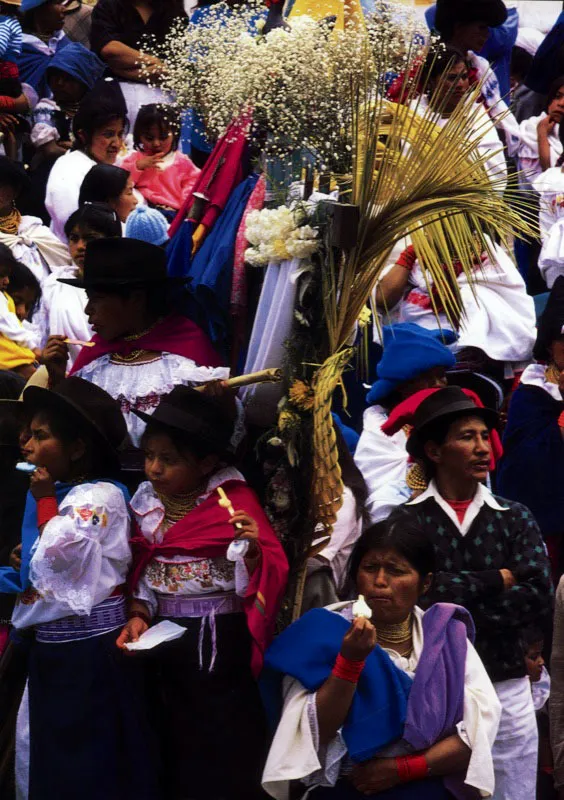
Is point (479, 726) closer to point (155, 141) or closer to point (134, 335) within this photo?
point (134, 335)

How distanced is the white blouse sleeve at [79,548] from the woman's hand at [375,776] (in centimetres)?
112

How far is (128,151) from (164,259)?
3.93 metres

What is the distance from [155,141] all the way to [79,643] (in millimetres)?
4770

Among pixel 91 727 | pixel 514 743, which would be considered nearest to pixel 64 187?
pixel 91 727

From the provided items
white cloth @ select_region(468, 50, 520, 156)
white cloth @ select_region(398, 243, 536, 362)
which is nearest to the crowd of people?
white cloth @ select_region(398, 243, 536, 362)

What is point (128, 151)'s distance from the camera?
937 cm

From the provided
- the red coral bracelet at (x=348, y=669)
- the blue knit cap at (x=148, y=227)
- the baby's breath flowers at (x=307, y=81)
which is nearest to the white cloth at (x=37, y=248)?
the blue knit cap at (x=148, y=227)

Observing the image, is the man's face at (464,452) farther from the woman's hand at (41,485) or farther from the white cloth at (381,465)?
the woman's hand at (41,485)

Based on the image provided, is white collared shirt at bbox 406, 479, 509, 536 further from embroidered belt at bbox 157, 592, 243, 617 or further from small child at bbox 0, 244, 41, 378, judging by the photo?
small child at bbox 0, 244, 41, 378

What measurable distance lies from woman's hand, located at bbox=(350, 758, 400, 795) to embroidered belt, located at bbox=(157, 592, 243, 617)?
0.78 metres

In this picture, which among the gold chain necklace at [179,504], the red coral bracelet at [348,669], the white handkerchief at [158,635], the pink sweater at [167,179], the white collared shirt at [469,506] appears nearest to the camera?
the red coral bracelet at [348,669]

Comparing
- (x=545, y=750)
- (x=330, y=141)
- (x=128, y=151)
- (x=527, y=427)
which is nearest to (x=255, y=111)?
(x=330, y=141)

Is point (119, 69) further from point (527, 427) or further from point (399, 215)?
point (399, 215)

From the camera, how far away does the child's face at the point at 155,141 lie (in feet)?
29.8
